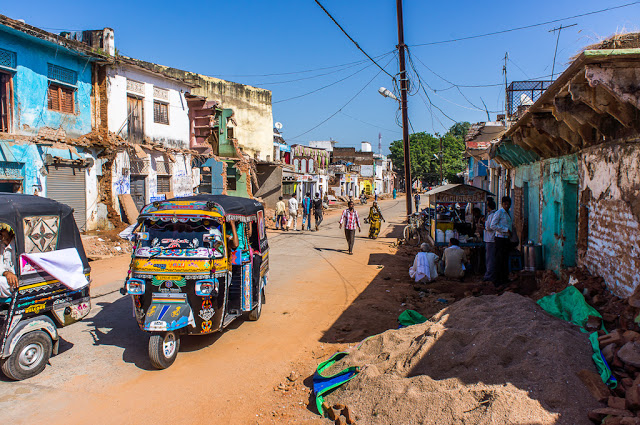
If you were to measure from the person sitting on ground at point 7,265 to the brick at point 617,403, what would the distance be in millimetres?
6258

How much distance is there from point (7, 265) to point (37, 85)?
39.0ft

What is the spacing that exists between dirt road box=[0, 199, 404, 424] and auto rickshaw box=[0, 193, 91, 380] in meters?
0.34

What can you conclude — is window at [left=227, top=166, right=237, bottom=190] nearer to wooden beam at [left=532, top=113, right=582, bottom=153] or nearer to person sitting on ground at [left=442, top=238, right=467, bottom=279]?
person sitting on ground at [left=442, top=238, right=467, bottom=279]

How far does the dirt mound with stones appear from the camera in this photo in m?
3.98

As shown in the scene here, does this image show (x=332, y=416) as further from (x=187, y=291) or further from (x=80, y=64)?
(x=80, y=64)

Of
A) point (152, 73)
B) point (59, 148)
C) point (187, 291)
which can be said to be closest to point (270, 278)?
point (187, 291)

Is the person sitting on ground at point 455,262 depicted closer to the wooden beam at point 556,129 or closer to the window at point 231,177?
the wooden beam at point 556,129

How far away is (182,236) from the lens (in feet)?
22.0

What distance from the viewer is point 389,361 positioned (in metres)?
5.35

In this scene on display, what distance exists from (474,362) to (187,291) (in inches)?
147

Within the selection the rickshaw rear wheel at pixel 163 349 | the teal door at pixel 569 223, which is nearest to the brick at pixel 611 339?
the teal door at pixel 569 223

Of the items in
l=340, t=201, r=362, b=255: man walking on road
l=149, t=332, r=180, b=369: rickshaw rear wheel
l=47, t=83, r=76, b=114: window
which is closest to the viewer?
l=149, t=332, r=180, b=369: rickshaw rear wheel

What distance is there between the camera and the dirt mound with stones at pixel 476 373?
3979 mm

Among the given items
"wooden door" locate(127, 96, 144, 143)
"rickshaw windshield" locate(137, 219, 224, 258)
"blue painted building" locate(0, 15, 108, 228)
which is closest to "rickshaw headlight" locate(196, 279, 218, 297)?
"rickshaw windshield" locate(137, 219, 224, 258)
